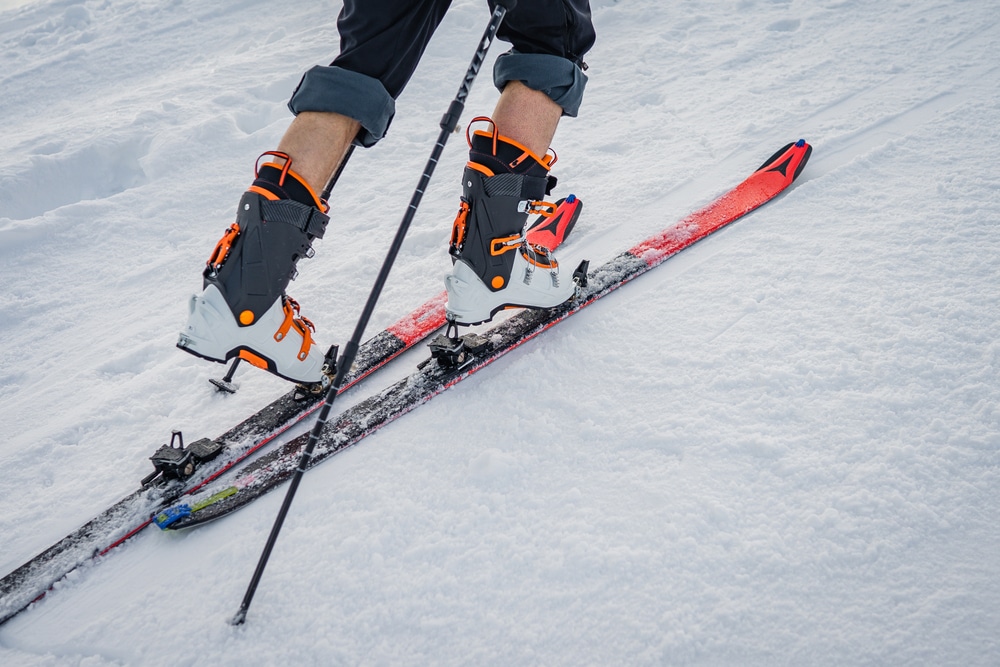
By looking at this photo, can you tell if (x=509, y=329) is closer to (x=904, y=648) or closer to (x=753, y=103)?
(x=904, y=648)

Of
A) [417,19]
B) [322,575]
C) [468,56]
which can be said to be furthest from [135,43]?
[322,575]

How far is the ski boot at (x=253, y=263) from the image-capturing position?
1594 mm

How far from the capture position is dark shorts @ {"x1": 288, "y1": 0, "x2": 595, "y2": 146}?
66.0 inches

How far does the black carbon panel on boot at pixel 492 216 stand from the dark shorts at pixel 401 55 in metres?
0.29

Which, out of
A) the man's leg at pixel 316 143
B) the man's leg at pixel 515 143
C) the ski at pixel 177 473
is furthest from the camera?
the man's leg at pixel 515 143

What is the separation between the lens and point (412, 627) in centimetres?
135

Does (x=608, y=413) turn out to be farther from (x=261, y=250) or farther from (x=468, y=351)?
(x=261, y=250)

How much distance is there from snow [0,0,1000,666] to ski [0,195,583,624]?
0.05 meters

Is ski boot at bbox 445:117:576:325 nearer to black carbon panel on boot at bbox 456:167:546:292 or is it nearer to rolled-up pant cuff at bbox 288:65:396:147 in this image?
black carbon panel on boot at bbox 456:167:546:292

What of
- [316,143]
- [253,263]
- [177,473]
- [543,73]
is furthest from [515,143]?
[177,473]

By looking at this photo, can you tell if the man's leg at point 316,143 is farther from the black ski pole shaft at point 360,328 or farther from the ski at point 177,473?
the ski at point 177,473

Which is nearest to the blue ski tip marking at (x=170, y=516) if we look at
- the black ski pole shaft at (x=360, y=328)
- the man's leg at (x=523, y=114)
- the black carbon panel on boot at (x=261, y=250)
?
the black ski pole shaft at (x=360, y=328)

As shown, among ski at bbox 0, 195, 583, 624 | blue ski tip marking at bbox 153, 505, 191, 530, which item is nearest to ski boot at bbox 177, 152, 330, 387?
ski at bbox 0, 195, 583, 624

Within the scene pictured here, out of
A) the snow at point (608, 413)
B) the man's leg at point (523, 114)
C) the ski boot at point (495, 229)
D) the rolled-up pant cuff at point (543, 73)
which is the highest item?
the rolled-up pant cuff at point (543, 73)
